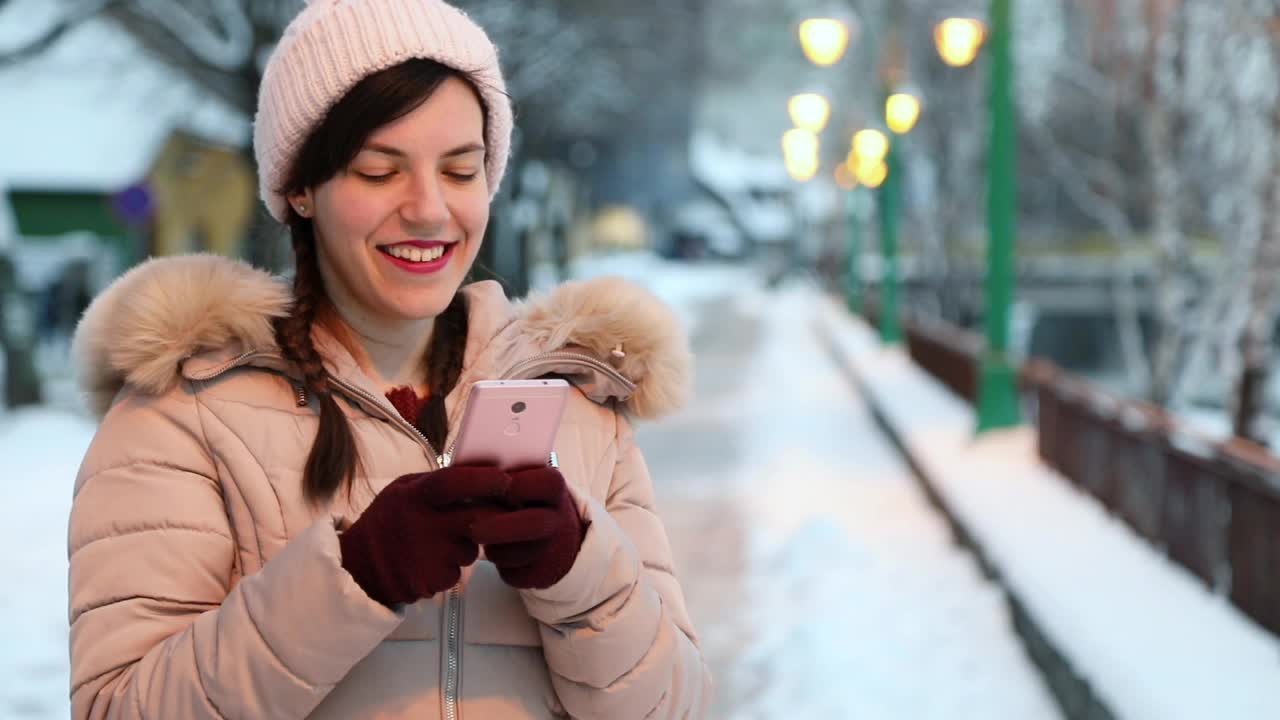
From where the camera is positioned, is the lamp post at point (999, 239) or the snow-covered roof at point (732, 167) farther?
the snow-covered roof at point (732, 167)

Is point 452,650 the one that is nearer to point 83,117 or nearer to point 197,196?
point 83,117

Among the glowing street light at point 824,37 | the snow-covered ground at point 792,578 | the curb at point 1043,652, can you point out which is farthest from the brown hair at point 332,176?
the glowing street light at point 824,37

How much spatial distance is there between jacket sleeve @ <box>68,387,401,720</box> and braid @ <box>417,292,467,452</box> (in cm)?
31

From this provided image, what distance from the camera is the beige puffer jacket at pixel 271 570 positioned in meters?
1.96

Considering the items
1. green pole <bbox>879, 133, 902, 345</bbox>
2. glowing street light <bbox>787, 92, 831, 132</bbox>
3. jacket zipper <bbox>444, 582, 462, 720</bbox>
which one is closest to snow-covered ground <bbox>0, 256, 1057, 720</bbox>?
jacket zipper <bbox>444, 582, 462, 720</bbox>

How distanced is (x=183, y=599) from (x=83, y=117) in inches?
1149

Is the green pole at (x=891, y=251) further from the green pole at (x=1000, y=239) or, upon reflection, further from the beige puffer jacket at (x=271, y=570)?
the beige puffer jacket at (x=271, y=570)

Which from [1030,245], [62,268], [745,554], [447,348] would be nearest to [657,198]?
[1030,245]

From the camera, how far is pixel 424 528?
6.14 feet

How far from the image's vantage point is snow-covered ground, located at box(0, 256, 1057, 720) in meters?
7.09

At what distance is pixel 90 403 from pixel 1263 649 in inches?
210

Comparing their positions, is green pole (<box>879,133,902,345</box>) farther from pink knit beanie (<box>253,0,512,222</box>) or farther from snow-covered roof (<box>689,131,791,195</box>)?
snow-covered roof (<box>689,131,791,195</box>)

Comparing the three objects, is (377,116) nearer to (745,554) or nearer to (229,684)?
(229,684)

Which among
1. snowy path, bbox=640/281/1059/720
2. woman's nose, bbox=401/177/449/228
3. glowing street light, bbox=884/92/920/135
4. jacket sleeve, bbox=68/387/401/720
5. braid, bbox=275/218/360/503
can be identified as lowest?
snowy path, bbox=640/281/1059/720
